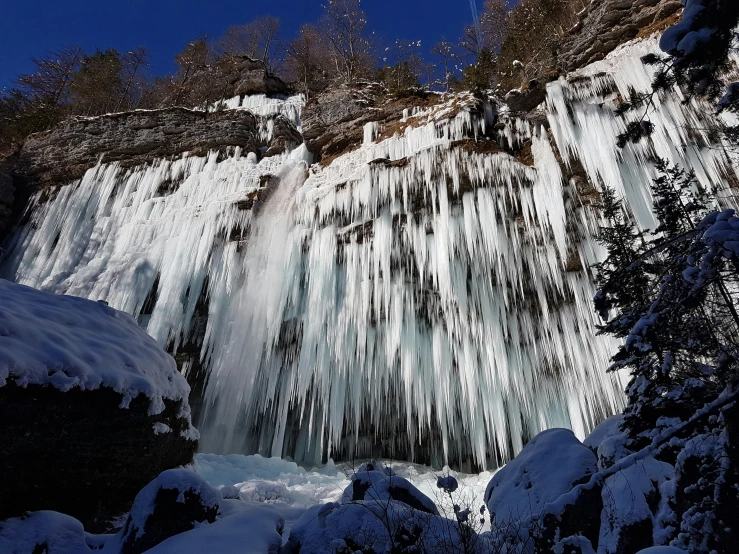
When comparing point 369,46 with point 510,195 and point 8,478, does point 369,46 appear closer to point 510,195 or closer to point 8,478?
point 510,195

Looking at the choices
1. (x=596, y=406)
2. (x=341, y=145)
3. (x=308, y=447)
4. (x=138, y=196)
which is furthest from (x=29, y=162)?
(x=596, y=406)

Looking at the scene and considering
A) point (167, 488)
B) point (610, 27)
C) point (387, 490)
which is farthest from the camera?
point (610, 27)

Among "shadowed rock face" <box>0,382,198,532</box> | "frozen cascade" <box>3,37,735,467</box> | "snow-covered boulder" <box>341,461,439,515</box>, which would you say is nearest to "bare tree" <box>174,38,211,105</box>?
"frozen cascade" <box>3,37,735,467</box>

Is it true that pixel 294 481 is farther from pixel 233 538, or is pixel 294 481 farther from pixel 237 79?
pixel 237 79

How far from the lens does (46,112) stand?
803 inches

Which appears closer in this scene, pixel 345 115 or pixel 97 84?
pixel 345 115

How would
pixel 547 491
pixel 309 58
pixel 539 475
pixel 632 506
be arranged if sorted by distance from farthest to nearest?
1. pixel 309 58
2. pixel 539 475
3. pixel 547 491
4. pixel 632 506

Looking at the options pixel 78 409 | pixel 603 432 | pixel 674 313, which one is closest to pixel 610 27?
pixel 603 432

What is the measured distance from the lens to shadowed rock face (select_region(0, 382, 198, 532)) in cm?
397

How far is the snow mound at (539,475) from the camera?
16.5 ft

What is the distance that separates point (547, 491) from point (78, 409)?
5749mm

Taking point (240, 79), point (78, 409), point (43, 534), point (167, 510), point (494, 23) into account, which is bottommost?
point (43, 534)

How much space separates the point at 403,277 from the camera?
→ 37.8 feet

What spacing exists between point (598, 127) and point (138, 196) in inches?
610
